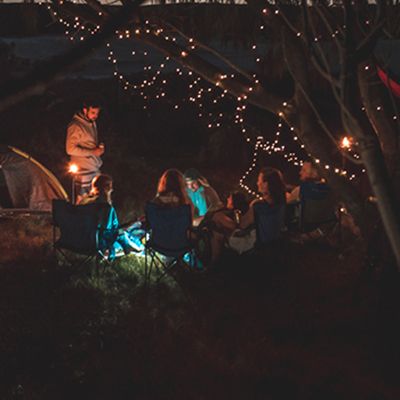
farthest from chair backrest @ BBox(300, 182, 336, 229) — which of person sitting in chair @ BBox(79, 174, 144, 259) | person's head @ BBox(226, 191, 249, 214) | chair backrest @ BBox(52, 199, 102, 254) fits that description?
chair backrest @ BBox(52, 199, 102, 254)

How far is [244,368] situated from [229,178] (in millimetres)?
6346

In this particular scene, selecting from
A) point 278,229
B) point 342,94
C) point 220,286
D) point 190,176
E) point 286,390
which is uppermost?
point 342,94

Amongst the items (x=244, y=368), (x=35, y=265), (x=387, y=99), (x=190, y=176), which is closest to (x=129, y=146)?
(x=190, y=176)

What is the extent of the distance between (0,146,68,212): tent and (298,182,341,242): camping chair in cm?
320

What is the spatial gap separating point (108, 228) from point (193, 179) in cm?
144

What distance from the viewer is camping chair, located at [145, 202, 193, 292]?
224 inches

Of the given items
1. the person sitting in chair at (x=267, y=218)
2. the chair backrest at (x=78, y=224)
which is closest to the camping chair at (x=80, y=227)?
the chair backrest at (x=78, y=224)

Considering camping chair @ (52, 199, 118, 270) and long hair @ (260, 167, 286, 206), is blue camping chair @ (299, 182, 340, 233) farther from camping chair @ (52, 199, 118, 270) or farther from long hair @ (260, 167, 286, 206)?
camping chair @ (52, 199, 118, 270)

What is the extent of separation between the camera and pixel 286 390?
425cm

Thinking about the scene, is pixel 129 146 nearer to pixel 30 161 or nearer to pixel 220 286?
pixel 30 161

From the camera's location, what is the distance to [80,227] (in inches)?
229

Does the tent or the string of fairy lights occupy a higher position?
the string of fairy lights

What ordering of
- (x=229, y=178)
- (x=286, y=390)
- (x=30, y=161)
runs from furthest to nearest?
1. (x=229, y=178)
2. (x=30, y=161)
3. (x=286, y=390)

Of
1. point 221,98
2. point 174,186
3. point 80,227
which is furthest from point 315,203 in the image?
point 221,98
